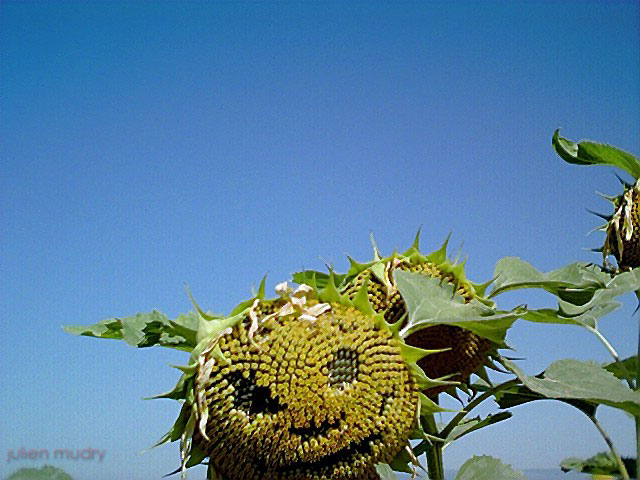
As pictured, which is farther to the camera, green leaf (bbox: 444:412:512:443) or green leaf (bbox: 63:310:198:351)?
green leaf (bbox: 444:412:512:443)

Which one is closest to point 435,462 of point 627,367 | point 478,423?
point 478,423

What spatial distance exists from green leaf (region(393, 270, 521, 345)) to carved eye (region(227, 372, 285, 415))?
0.75ft

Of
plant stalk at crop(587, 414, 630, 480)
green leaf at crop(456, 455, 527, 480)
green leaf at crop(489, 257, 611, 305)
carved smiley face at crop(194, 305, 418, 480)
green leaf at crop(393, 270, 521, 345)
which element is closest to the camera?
carved smiley face at crop(194, 305, 418, 480)

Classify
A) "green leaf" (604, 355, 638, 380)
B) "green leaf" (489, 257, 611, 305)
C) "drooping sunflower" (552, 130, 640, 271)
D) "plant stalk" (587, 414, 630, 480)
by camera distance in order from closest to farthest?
"green leaf" (489, 257, 611, 305) → "plant stalk" (587, 414, 630, 480) → "drooping sunflower" (552, 130, 640, 271) → "green leaf" (604, 355, 638, 380)

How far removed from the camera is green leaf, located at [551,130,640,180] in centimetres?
202

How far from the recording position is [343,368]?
110 cm

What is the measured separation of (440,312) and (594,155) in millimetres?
1028

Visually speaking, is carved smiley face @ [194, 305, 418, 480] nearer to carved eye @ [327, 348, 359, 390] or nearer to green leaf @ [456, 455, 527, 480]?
carved eye @ [327, 348, 359, 390]

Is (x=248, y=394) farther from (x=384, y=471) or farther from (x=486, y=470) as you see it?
(x=486, y=470)

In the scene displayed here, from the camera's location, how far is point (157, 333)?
130cm

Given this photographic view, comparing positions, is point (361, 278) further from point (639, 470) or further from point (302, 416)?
point (639, 470)

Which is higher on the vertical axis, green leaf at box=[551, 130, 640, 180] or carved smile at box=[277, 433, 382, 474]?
green leaf at box=[551, 130, 640, 180]

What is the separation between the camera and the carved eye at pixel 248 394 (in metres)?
1.07

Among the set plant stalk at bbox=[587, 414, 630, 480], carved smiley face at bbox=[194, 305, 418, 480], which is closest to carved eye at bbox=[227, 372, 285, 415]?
carved smiley face at bbox=[194, 305, 418, 480]
